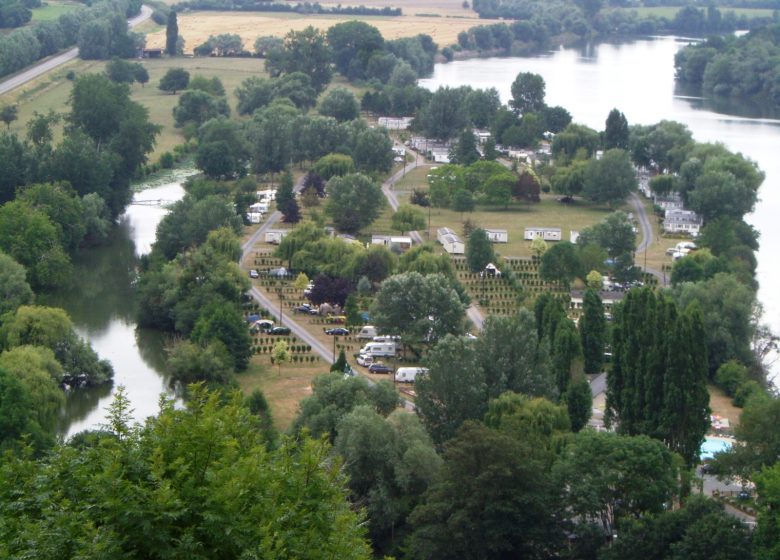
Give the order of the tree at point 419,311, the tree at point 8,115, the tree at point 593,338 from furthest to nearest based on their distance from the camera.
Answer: the tree at point 8,115, the tree at point 419,311, the tree at point 593,338

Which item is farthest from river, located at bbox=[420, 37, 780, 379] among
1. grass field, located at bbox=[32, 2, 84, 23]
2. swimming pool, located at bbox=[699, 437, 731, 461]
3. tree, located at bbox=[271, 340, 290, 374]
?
grass field, located at bbox=[32, 2, 84, 23]

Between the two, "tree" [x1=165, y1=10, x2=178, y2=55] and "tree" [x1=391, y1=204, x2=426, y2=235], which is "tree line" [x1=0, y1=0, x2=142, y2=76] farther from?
"tree" [x1=391, y1=204, x2=426, y2=235]

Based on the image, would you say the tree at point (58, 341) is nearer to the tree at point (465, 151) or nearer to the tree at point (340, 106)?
the tree at point (465, 151)

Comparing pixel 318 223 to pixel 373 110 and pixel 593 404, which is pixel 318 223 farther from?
pixel 373 110

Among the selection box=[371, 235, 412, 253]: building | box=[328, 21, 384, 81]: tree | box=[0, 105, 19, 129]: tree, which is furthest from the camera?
box=[328, 21, 384, 81]: tree

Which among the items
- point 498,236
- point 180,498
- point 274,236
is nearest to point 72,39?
point 274,236

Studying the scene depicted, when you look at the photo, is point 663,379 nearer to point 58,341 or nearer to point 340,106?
point 58,341

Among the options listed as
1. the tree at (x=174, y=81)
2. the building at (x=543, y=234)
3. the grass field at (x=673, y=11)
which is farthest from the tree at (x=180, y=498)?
the grass field at (x=673, y=11)
